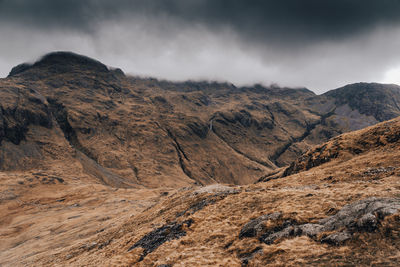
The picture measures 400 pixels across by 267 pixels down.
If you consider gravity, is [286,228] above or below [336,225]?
below

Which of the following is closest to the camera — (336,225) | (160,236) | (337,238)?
(337,238)

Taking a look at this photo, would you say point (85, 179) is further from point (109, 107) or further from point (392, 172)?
point (392, 172)

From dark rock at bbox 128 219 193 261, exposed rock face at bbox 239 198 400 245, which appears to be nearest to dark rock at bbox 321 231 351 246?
exposed rock face at bbox 239 198 400 245

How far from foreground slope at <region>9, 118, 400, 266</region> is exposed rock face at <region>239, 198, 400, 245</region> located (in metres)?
0.03

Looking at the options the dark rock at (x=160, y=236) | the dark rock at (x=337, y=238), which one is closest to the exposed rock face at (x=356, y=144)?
the dark rock at (x=337, y=238)

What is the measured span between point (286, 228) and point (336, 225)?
2480 millimetres

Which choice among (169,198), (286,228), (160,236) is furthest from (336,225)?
(169,198)

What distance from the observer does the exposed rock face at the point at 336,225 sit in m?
9.26

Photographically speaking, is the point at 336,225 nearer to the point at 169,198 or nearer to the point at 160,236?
the point at 160,236

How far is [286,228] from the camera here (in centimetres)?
1180

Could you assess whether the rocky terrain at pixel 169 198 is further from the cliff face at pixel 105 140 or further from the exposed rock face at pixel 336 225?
the cliff face at pixel 105 140

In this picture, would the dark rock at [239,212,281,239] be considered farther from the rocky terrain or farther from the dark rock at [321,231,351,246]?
the dark rock at [321,231,351,246]

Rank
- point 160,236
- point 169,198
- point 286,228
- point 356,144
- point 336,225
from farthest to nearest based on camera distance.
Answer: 1. point 169,198
2. point 356,144
3. point 160,236
4. point 286,228
5. point 336,225

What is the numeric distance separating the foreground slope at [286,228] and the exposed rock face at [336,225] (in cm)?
3
